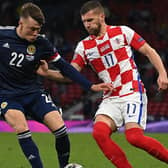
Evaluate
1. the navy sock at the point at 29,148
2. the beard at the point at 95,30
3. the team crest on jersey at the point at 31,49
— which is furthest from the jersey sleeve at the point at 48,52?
the navy sock at the point at 29,148

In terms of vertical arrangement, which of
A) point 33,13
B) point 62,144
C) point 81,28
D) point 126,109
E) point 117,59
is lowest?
point 81,28

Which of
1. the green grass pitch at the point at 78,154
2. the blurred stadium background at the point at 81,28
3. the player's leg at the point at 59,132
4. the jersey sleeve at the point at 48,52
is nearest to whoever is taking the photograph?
the player's leg at the point at 59,132

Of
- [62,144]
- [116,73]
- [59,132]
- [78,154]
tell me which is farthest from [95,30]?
[78,154]

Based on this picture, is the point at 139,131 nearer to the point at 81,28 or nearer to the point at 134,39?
the point at 134,39

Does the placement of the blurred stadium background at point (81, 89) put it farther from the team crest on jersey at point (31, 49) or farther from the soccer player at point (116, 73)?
the team crest on jersey at point (31, 49)

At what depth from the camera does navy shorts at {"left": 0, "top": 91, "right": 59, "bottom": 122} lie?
6551 millimetres

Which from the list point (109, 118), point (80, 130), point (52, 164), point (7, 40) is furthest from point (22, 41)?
point (80, 130)

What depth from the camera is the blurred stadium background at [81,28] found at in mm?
17391

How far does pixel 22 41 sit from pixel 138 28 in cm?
1378

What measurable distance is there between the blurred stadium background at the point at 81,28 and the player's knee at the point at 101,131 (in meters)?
9.93

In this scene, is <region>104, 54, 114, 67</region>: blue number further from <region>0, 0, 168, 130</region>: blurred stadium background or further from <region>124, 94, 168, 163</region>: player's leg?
<region>0, 0, 168, 130</region>: blurred stadium background

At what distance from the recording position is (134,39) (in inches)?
263

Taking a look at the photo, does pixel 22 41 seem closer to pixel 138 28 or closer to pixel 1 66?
pixel 1 66

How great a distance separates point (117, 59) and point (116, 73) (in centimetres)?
15
